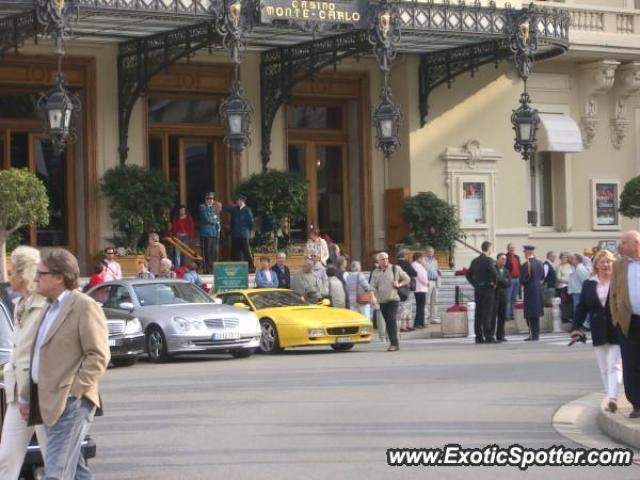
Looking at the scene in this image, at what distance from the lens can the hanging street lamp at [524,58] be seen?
106 feet

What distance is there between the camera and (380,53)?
30.4 metres

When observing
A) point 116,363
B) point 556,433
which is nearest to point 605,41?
point 116,363

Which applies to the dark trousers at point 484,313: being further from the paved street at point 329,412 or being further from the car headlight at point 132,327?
the car headlight at point 132,327

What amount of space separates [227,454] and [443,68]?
24414 mm

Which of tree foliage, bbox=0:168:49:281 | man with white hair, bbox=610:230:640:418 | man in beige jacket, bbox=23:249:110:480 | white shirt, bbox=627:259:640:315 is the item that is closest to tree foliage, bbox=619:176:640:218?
tree foliage, bbox=0:168:49:281

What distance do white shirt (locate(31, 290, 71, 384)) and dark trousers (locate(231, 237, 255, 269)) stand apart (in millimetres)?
22896

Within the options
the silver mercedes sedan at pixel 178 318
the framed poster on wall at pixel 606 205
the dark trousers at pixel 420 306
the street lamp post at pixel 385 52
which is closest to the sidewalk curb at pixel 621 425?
the silver mercedes sedan at pixel 178 318

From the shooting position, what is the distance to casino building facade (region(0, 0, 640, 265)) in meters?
30.8

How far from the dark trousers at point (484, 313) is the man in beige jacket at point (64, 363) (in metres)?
18.0

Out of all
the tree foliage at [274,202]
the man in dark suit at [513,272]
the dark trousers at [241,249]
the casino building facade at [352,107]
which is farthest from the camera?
the tree foliage at [274,202]

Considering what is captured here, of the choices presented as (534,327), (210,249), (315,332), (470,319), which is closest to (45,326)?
(315,332)

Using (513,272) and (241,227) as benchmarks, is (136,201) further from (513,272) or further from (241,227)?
(513,272)

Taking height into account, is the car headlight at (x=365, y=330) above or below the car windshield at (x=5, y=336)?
below

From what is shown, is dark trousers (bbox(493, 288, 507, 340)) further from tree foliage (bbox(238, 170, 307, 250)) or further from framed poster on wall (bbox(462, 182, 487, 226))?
framed poster on wall (bbox(462, 182, 487, 226))
